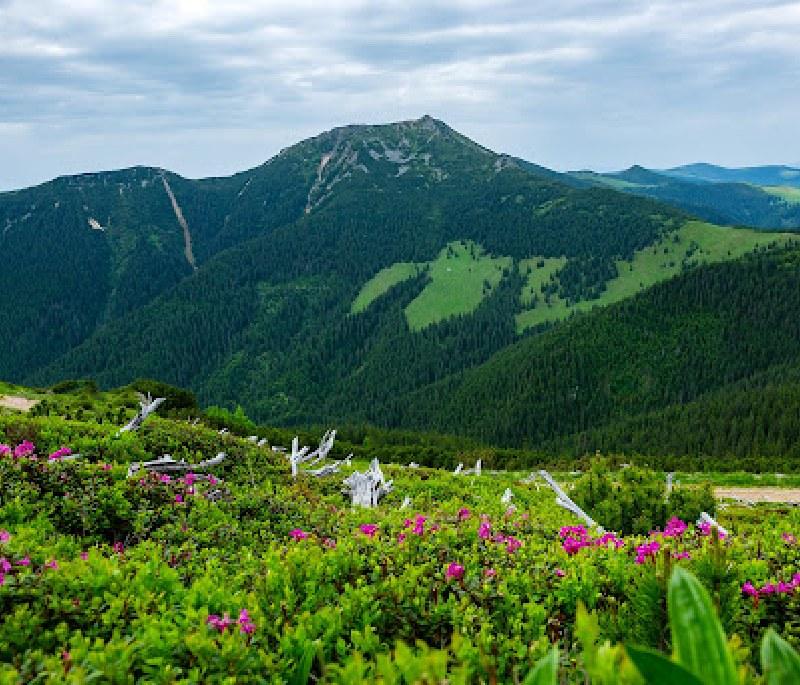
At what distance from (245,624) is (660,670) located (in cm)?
330

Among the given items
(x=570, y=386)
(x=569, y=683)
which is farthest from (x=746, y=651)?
(x=570, y=386)

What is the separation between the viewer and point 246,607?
203 inches

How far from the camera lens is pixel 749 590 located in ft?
19.1

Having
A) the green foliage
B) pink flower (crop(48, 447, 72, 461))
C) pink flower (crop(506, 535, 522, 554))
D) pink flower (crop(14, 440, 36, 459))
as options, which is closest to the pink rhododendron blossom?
pink flower (crop(506, 535, 522, 554))

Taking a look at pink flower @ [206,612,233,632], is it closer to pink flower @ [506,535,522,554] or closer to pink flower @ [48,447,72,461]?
pink flower @ [506,535,522,554]

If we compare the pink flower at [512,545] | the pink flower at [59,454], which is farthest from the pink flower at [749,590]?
the pink flower at [59,454]

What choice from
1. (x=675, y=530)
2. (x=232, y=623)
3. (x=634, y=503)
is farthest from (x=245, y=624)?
(x=634, y=503)

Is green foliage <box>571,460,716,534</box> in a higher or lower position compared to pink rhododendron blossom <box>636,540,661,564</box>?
lower

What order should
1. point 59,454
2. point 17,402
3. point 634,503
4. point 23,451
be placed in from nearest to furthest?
point 23,451 < point 59,454 < point 634,503 < point 17,402

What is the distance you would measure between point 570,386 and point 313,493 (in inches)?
7235

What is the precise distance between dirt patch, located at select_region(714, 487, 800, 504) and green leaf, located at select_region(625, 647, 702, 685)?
35600mm

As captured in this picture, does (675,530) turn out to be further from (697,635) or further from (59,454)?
(59,454)

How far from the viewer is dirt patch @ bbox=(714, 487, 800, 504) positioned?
34000 mm

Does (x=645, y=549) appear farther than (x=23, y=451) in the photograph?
No
